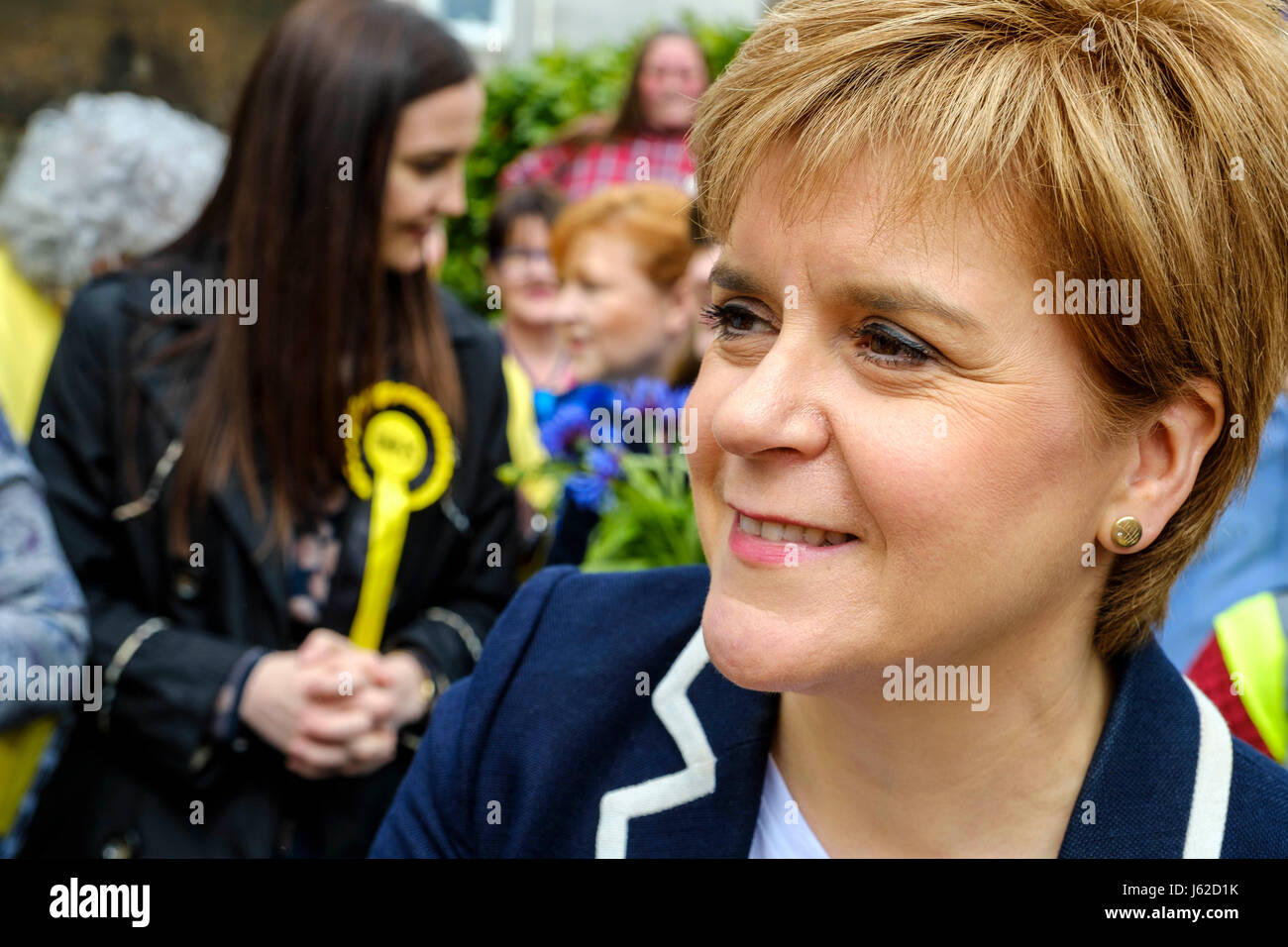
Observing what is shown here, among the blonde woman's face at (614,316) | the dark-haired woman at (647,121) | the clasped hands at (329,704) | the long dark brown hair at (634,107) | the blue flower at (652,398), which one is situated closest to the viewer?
the clasped hands at (329,704)

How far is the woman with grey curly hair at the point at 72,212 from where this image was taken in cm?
332

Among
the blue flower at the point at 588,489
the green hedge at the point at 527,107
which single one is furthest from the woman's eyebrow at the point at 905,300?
the green hedge at the point at 527,107

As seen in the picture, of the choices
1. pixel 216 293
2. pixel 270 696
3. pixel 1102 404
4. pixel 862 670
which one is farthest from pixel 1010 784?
pixel 216 293

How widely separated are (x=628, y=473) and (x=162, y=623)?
1039 millimetres

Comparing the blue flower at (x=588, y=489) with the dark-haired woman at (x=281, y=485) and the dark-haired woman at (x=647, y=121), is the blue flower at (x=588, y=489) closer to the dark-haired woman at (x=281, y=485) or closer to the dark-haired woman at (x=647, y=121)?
the dark-haired woman at (x=281, y=485)

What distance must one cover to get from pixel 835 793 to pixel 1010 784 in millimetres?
229

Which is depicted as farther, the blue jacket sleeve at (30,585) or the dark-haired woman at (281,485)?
the dark-haired woman at (281,485)

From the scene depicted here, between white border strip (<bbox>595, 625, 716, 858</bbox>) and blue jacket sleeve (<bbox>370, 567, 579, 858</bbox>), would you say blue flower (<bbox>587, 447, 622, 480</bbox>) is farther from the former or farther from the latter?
white border strip (<bbox>595, 625, 716, 858</bbox>)

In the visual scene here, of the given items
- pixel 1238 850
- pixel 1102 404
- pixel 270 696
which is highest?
pixel 1102 404

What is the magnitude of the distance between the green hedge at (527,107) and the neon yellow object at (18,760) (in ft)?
19.7

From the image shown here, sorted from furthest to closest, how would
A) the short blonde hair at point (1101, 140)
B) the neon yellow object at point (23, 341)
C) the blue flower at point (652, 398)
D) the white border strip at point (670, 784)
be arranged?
the neon yellow object at point (23, 341), the blue flower at point (652, 398), the white border strip at point (670, 784), the short blonde hair at point (1101, 140)

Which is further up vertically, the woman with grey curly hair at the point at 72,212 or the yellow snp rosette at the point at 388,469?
the woman with grey curly hair at the point at 72,212

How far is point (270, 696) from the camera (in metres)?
2.63
